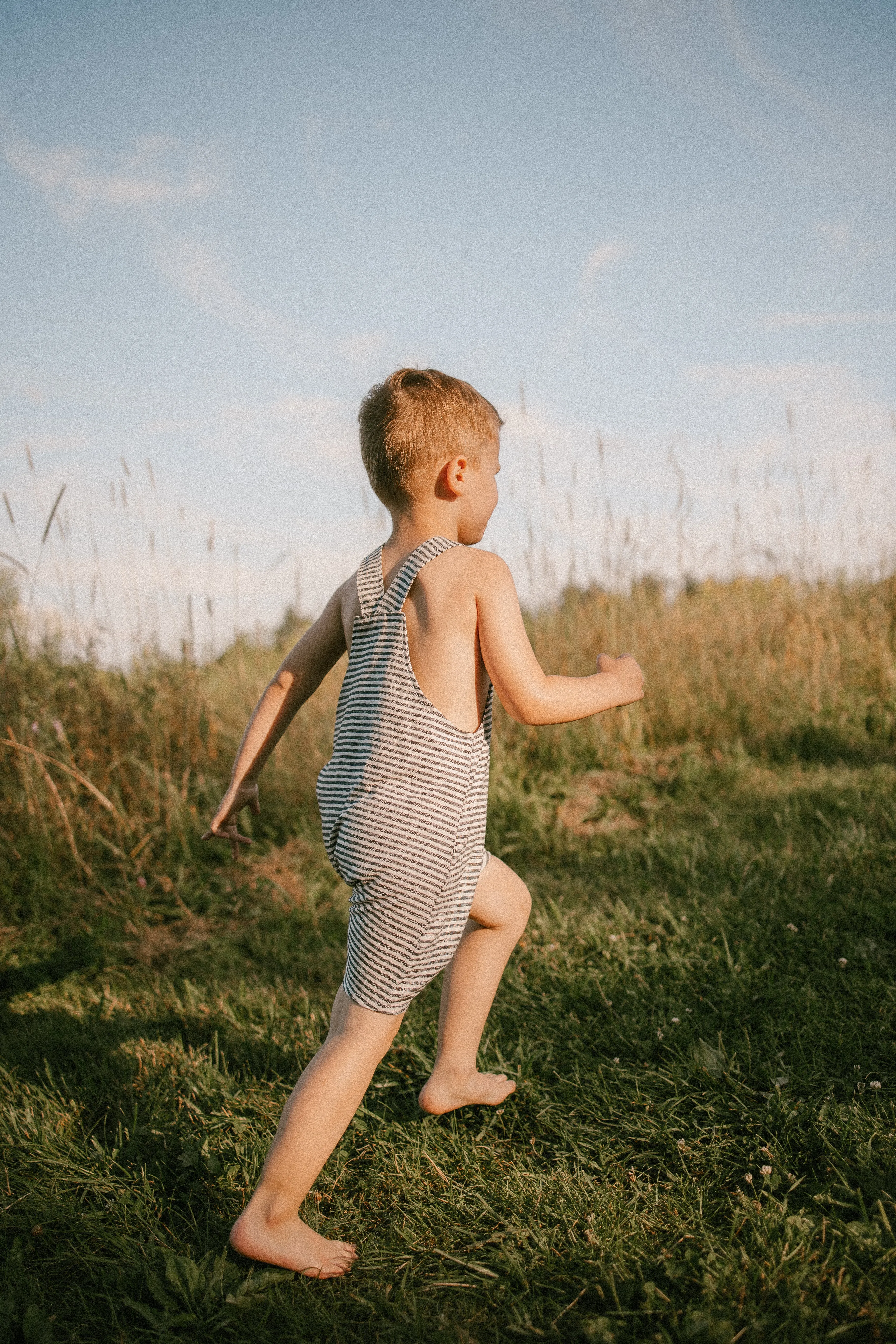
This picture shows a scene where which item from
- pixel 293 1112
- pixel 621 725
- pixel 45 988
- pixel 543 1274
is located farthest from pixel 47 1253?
pixel 621 725

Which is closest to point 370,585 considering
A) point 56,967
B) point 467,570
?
point 467,570

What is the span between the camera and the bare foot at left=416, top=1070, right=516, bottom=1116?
6.46ft

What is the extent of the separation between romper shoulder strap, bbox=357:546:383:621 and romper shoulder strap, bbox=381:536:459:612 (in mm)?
38

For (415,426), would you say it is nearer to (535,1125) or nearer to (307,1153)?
(307,1153)

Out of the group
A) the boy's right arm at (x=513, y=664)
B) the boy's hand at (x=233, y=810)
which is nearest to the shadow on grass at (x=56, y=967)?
the boy's hand at (x=233, y=810)

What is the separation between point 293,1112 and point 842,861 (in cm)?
215

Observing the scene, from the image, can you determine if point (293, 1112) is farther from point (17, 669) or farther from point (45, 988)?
point (17, 669)

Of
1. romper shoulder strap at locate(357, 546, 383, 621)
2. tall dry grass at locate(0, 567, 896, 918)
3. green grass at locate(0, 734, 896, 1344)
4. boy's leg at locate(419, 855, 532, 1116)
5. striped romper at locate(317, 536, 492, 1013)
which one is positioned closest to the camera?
green grass at locate(0, 734, 896, 1344)

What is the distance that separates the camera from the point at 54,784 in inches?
149

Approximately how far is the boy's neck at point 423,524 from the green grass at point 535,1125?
4.15 ft

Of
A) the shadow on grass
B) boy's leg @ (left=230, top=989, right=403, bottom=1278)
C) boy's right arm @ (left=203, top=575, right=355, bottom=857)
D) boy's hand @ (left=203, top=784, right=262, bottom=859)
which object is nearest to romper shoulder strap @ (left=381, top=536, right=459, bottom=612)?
boy's right arm @ (left=203, top=575, right=355, bottom=857)

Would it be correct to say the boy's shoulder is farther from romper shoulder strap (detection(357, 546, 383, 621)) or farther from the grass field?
the grass field

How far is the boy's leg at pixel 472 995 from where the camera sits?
196 cm

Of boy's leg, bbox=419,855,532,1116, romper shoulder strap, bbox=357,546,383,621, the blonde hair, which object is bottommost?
boy's leg, bbox=419,855,532,1116
